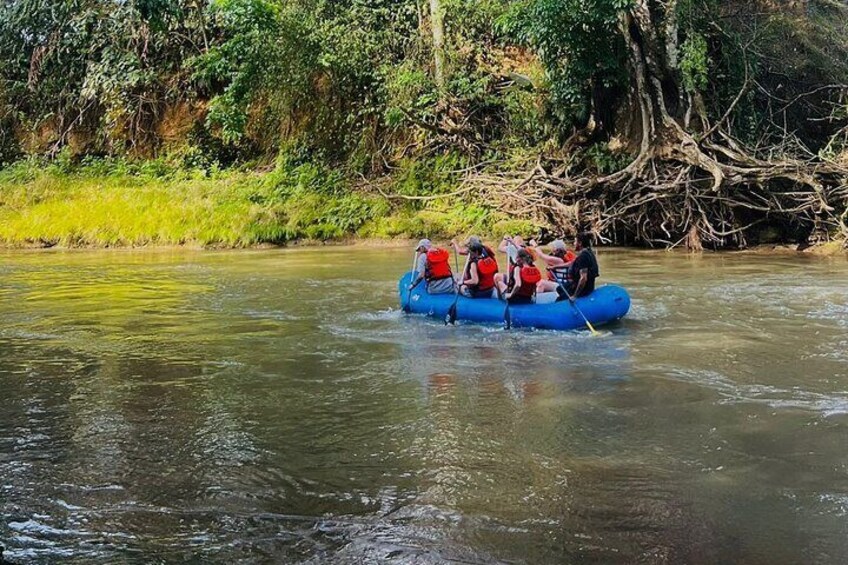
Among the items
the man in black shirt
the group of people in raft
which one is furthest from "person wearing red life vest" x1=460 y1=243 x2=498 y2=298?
the man in black shirt

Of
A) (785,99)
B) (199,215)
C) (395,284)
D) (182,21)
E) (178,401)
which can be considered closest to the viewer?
(178,401)

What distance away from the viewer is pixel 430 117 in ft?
64.0

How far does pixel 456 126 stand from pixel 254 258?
6.06m

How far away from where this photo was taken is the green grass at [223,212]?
18.2 meters

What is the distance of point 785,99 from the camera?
56.4 ft

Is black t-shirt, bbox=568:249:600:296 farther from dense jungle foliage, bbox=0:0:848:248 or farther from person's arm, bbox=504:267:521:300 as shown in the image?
dense jungle foliage, bbox=0:0:848:248

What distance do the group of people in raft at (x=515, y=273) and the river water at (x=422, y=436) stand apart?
569mm

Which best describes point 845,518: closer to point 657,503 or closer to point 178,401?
point 657,503

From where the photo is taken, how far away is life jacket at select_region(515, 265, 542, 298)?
8.84 m

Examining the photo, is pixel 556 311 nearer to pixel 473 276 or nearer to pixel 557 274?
pixel 557 274

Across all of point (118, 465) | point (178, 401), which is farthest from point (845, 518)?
point (178, 401)

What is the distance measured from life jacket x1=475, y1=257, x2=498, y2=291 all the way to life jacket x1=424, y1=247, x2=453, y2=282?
0.58m

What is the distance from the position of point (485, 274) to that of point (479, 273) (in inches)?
3.2

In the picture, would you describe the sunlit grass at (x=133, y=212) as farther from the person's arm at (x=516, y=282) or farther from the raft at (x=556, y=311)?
the person's arm at (x=516, y=282)
